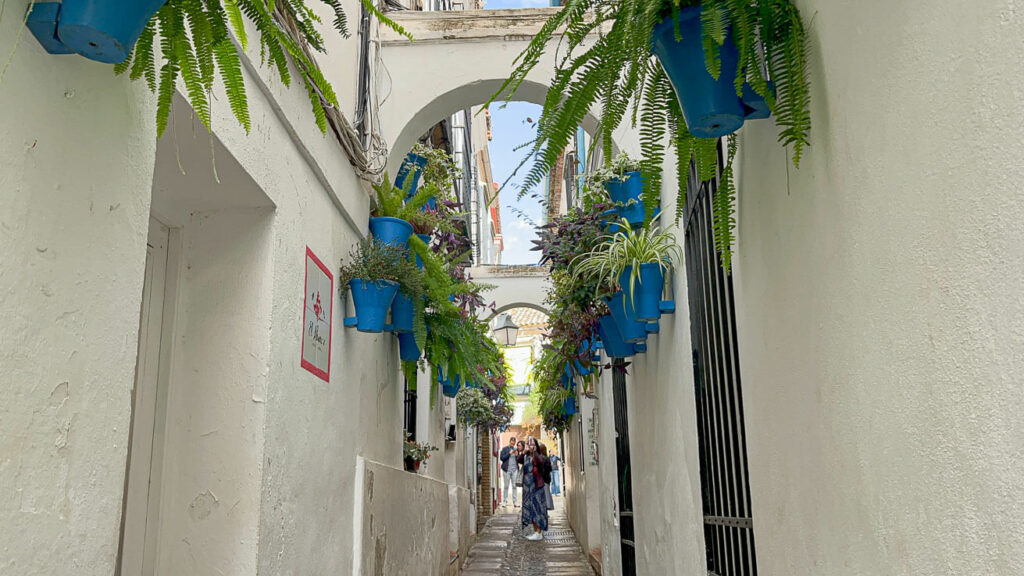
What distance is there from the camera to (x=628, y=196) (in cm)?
401

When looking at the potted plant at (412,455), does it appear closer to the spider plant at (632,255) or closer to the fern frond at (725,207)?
the spider plant at (632,255)

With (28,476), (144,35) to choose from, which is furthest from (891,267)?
(28,476)

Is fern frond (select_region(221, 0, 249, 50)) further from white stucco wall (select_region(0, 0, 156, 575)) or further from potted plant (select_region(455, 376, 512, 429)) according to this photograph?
potted plant (select_region(455, 376, 512, 429))

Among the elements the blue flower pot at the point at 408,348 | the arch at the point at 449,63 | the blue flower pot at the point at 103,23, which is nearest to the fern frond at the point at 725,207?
the blue flower pot at the point at 103,23

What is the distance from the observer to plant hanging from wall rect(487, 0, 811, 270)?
148 centimetres

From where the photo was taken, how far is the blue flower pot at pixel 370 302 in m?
3.72

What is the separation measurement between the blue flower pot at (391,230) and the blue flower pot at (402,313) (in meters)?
0.39

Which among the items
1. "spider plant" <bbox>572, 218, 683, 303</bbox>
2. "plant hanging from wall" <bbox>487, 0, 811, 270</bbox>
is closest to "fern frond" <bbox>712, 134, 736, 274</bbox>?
"plant hanging from wall" <bbox>487, 0, 811, 270</bbox>

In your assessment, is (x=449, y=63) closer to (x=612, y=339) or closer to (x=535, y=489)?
(x=612, y=339)

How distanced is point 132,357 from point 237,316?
3.25ft

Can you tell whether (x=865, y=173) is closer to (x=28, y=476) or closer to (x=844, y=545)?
(x=844, y=545)

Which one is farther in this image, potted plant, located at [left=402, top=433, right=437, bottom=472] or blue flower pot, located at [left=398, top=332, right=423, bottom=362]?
potted plant, located at [left=402, top=433, right=437, bottom=472]

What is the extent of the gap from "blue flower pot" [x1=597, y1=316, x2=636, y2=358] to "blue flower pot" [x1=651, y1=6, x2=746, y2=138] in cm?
284

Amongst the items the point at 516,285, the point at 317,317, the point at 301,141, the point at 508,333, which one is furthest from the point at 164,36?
the point at 516,285
